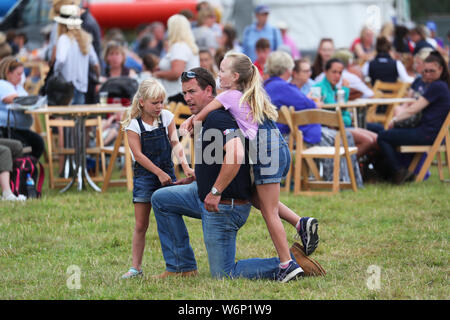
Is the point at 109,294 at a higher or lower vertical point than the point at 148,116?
lower

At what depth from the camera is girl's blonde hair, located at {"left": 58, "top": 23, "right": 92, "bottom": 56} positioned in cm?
1009

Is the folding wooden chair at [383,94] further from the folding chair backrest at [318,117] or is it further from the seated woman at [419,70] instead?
the folding chair backrest at [318,117]

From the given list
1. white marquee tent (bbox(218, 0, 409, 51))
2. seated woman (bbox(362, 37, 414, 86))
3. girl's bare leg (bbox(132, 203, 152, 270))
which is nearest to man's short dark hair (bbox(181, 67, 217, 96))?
girl's bare leg (bbox(132, 203, 152, 270))

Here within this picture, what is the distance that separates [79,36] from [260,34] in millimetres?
4729

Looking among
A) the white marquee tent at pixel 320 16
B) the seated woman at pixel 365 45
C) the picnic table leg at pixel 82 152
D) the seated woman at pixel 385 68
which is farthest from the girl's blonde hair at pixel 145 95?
the white marquee tent at pixel 320 16

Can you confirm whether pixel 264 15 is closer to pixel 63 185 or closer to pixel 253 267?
pixel 63 185

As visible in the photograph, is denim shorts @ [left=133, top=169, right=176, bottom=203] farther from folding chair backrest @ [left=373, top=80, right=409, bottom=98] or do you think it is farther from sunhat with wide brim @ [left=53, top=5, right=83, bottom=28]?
folding chair backrest @ [left=373, top=80, right=409, bottom=98]

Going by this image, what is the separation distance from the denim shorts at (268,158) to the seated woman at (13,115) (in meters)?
4.71

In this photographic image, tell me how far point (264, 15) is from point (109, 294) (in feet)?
32.3

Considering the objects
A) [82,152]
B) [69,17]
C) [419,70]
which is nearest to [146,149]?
[82,152]

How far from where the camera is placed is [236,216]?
5.00 m

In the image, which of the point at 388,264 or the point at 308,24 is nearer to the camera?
the point at 388,264

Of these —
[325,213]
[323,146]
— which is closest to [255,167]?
[325,213]

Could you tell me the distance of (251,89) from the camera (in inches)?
194
